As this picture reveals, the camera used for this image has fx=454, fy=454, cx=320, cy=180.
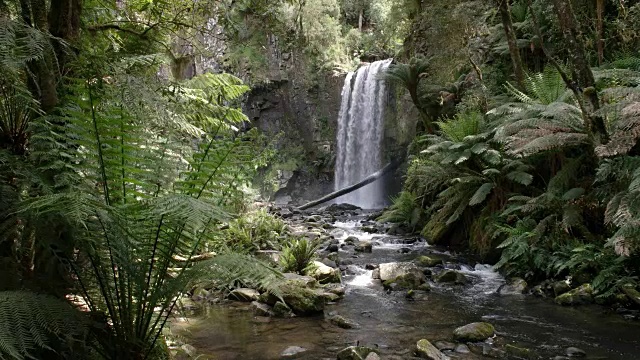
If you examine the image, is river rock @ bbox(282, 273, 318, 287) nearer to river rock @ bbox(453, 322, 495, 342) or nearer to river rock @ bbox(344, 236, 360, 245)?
river rock @ bbox(453, 322, 495, 342)

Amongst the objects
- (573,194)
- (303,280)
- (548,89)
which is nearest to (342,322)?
(303,280)

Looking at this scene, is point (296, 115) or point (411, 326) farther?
point (296, 115)

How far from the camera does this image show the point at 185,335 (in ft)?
12.9

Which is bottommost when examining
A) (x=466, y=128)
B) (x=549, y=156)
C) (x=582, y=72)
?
(x=549, y=156)

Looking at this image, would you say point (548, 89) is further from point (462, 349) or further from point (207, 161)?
point (207, 161)

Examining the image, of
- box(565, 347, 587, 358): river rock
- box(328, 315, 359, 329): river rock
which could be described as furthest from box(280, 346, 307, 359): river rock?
box(565, 347, 587, 358): river rock

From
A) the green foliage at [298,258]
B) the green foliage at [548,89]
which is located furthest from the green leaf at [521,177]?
the green foliage at [298,258]

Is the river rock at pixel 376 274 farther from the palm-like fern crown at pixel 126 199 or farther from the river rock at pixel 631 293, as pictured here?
the palm-like fern crown at pixel 126 199

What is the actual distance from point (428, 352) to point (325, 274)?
8.34 ft

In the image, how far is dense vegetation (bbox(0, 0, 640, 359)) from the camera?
Answer: 197cm

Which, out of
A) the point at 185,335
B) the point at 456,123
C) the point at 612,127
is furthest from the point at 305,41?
the point at 185,335

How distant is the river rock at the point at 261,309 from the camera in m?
4.66

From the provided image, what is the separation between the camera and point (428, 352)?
11.6ft

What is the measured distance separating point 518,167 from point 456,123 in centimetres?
146
